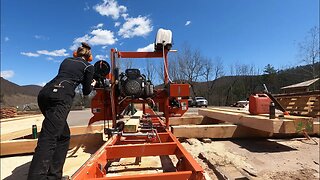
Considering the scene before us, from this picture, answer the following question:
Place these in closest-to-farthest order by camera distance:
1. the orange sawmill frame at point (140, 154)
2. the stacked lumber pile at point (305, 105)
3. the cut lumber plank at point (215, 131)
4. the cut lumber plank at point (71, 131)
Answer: the orange sawmill frame at point (140, 154) < the cut lumber plank at point (71, 131) < the cut lumber plank at point (215, 131) < the stacked lumber pile at point (305, 105)

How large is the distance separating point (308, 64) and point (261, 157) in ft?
105

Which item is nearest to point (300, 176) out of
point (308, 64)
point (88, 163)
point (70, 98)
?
point (88, 163)

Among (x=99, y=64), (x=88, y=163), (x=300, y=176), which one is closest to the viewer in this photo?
(x=88, y=163)

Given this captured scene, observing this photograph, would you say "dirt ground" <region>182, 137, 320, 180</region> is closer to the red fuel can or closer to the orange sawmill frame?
the red fuel can

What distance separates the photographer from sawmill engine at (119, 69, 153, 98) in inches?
165

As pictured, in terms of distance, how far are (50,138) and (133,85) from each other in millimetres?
1989

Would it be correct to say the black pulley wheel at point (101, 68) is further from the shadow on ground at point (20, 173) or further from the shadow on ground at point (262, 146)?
the shadow on ground at point (262, 146)

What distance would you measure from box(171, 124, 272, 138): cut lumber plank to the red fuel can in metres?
0.52

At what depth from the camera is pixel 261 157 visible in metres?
4.82

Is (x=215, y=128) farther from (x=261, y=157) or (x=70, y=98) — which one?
(x=70, y=98)

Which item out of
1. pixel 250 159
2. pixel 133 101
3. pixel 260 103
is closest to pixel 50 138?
pixel 133 101

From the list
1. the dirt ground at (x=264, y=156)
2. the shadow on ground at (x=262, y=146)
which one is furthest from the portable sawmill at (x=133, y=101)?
the shadow on ground at (x=262, y=146)

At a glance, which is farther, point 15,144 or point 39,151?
point 15,144

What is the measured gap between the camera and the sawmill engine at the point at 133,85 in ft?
13.7
